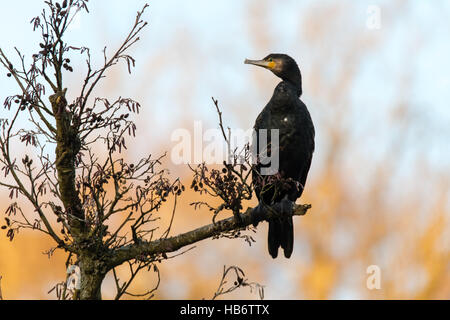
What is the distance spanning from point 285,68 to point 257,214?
2016 mm

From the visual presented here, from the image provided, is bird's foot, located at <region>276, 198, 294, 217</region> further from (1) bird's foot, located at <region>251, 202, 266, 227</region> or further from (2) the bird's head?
(2) the bird's head

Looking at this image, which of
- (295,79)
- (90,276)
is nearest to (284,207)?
(295,79)

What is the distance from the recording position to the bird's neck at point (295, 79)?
616cm

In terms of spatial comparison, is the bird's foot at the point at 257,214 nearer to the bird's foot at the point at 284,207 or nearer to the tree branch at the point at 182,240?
the tree branch at the point at 182,240

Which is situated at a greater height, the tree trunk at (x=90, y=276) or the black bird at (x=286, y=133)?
the black bird at (x=286, y=133)

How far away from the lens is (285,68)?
6.19m

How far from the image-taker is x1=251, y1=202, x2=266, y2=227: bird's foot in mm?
4793

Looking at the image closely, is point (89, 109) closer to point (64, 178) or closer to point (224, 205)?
point (64, 178)

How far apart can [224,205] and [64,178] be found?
1.25 m

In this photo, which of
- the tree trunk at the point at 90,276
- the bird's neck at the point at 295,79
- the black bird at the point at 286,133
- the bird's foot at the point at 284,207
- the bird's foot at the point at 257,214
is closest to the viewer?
the tree trunk at the point at 90,276

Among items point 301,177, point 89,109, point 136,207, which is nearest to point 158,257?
point 136,207

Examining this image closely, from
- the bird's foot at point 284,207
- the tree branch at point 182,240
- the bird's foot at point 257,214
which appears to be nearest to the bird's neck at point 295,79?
the bird's foot at point 284,207

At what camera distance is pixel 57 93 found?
4301 mm

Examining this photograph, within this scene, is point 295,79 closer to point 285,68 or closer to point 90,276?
point 285,68
